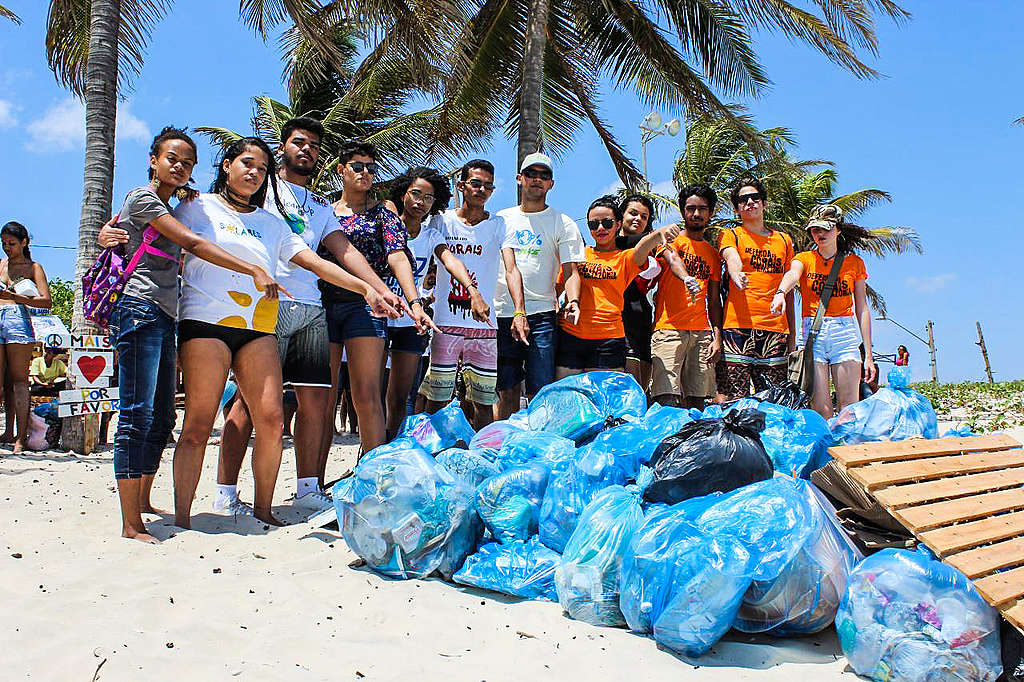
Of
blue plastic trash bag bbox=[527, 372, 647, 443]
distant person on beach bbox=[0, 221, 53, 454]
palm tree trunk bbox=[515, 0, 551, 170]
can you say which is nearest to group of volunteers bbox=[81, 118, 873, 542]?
blue plastic trash bag bbox=[527, 372, 647, 443]

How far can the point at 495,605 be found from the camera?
10.0ft

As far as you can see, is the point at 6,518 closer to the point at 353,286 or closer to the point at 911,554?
the point at 353,286

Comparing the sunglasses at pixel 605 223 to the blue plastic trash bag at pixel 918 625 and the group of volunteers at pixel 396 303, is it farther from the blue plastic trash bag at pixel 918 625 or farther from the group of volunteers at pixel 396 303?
the blue plastic trash bag at pixel 918 625

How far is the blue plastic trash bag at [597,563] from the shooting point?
9.38 feet

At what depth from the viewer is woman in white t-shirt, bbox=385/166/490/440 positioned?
14.9ft

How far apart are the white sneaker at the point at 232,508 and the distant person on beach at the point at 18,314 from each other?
10.6 feet

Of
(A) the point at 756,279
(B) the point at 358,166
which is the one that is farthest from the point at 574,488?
(A) the point at 756,279

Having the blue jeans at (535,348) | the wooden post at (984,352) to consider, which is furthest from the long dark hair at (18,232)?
the wooden post at (984,352)

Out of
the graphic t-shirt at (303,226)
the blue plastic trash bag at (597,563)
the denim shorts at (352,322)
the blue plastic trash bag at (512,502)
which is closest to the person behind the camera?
the blue plastic trash bag at (597,563)

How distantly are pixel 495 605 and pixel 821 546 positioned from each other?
3.97 feet

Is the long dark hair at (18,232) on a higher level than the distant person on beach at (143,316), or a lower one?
higher

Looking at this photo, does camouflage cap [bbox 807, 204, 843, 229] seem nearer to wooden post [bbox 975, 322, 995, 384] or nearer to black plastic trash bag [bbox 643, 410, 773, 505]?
black plastic trash bag [bbox 643, 410, 773, 505]

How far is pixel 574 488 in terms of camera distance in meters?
3.29

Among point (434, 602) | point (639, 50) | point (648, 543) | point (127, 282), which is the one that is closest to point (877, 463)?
point (648, 543)
